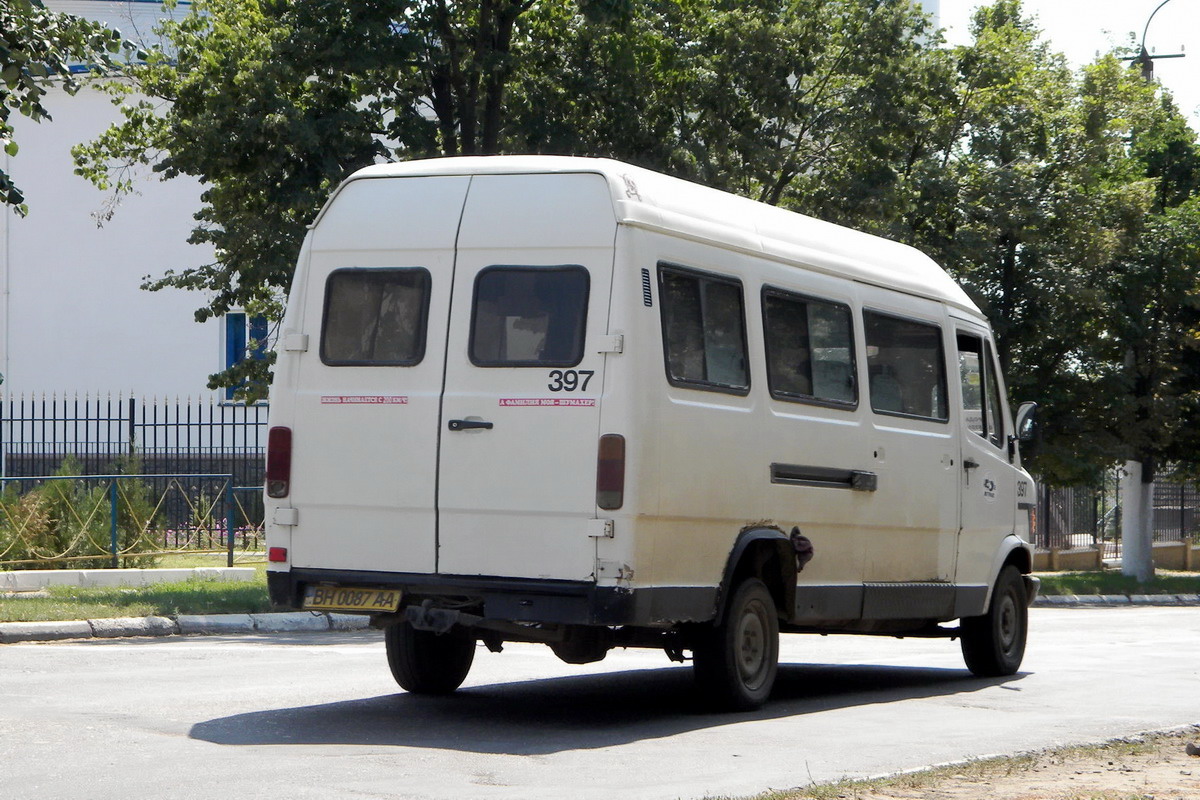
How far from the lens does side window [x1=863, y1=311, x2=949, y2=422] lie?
34.4ft

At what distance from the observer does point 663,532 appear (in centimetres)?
832

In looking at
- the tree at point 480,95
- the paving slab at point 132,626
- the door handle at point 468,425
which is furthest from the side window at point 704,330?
the tree at point 480,95

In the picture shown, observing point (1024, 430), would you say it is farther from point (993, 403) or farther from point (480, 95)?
point (480, 95)

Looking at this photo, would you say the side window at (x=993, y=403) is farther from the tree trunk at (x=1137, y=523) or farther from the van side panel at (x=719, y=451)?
the tree trunk at (x=1137, y=523)

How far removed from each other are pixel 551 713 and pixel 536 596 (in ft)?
4.24

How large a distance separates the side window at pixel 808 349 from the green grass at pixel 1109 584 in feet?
54.4

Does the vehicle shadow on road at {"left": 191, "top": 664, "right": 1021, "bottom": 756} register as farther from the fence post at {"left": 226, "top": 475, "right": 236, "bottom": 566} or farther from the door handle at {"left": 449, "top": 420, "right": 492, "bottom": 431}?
the fence post at {"left": 226, "top": 475, "right": 236, "bottom": 566}

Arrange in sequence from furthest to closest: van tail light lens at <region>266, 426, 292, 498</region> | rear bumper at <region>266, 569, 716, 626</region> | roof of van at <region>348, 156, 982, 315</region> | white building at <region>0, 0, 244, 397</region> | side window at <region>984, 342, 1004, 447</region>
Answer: white building at <region>0, 0, 244, 397</region> → side window at <region>984, 342, 1004, 447</region> → van tail light lens at <region>266, 426, 292, 498</region> → roof of van at <region>348, 156, 982, 315</region> → rear bumper at <region>266, 569, 716, 626</region>

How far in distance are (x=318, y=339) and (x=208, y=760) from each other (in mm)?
2604

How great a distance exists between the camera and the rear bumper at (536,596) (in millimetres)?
8078

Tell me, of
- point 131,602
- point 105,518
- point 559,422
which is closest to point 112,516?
point 105,518

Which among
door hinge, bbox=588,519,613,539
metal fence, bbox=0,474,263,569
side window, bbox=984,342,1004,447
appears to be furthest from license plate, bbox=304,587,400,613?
metal fence, bbox=0,474,263,569

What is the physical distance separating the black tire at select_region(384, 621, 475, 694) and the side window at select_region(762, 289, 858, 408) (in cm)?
235

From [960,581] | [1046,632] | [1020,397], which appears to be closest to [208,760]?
[960,581]
